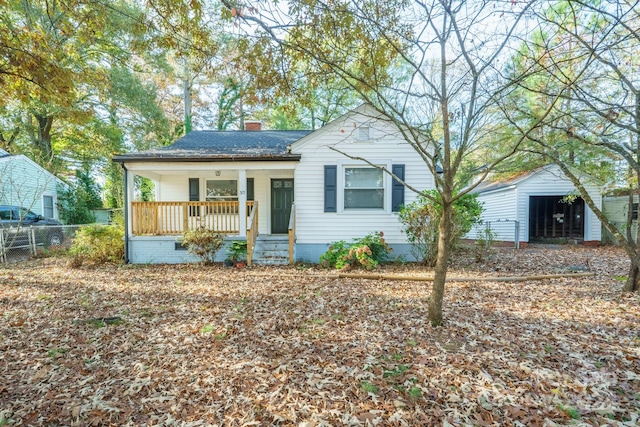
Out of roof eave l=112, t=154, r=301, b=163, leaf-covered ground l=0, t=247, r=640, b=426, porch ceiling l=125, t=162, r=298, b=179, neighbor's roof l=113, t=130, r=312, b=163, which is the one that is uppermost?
neighbor's roof l=113, t=130, r=312, b=163

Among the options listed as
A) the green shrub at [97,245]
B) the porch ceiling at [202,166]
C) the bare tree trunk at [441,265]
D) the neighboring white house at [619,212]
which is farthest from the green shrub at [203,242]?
the neighboring white house at [619,212]

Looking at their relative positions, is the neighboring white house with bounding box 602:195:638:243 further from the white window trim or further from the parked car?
the parked car

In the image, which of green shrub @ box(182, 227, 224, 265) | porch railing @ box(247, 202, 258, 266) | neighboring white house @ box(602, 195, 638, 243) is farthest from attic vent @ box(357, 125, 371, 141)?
neighboring white house @ box(602, 195, 638, 243)

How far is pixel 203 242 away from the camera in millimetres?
8367

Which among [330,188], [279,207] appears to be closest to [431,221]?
[330,188]

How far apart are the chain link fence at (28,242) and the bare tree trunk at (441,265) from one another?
436 inches

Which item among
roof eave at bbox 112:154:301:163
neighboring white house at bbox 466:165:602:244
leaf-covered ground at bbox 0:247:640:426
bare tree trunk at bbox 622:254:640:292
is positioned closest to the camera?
leaf-covered ground at bbox 0:247:640:426

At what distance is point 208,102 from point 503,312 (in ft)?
70.3

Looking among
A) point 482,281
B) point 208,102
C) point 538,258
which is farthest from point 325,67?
point 208,102

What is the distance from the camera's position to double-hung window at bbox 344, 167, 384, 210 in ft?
29.7

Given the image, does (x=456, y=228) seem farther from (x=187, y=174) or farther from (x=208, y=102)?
(x=208, y=102)

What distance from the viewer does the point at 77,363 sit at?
331 centimetres

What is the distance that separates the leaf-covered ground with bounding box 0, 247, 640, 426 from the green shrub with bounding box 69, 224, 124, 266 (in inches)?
107

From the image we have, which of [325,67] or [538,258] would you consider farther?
[538,258]
